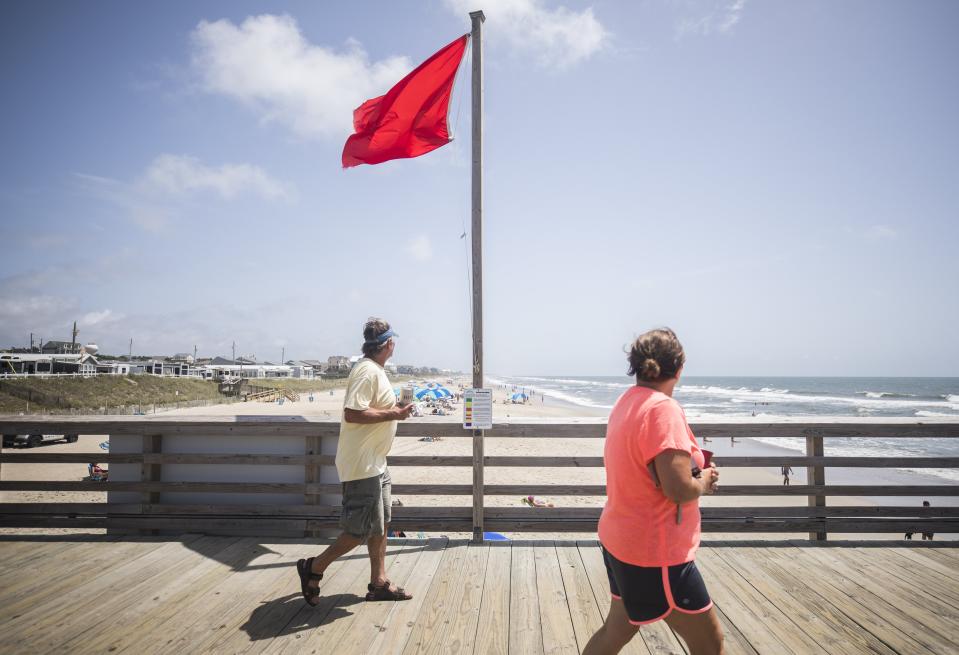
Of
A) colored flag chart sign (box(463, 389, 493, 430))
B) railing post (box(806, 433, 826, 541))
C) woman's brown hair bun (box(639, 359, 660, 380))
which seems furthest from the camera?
railing post (box(806, 433, 826, 541))

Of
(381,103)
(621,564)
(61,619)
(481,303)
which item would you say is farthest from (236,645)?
(381,103)

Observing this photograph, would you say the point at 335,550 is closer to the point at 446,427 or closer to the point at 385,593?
the point at 385,593

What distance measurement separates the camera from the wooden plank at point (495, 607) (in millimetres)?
2785

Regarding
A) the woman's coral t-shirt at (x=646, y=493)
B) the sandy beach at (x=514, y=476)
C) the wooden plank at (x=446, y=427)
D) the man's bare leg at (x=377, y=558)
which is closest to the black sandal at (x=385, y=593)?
the man's bare leg at (x=377, y=558)

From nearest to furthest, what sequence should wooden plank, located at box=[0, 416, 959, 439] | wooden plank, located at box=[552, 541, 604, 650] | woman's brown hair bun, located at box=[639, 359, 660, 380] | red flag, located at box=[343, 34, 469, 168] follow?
woman's brown hair bun, located at box=[639, 359, 660, 380]
wooden plank, located at box=[552, 541, 604, 650]
wooden plank, located at box=[0, 416, 959, 439]
red flag, located at box=[343, 34, 469, 168]

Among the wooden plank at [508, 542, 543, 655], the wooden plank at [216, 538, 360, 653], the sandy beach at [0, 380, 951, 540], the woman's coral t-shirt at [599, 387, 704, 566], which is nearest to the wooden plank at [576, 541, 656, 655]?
the wooden plank at [508, 542, 543, 655]

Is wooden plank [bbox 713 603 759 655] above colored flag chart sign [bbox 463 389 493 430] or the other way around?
the other way around

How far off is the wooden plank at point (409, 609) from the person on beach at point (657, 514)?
1.56 metres

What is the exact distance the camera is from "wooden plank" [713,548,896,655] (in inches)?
111

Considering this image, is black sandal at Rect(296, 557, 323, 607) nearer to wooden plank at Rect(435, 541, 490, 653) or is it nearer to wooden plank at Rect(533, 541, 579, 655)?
wooden plank at Rect(435, 541, 490, 653)

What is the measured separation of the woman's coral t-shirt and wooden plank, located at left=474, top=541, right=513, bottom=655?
1370mm

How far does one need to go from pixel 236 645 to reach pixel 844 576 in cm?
440

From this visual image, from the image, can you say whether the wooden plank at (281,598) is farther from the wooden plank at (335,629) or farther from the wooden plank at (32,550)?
the wooden plank at (32,550)

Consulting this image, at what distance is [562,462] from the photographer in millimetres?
4457
